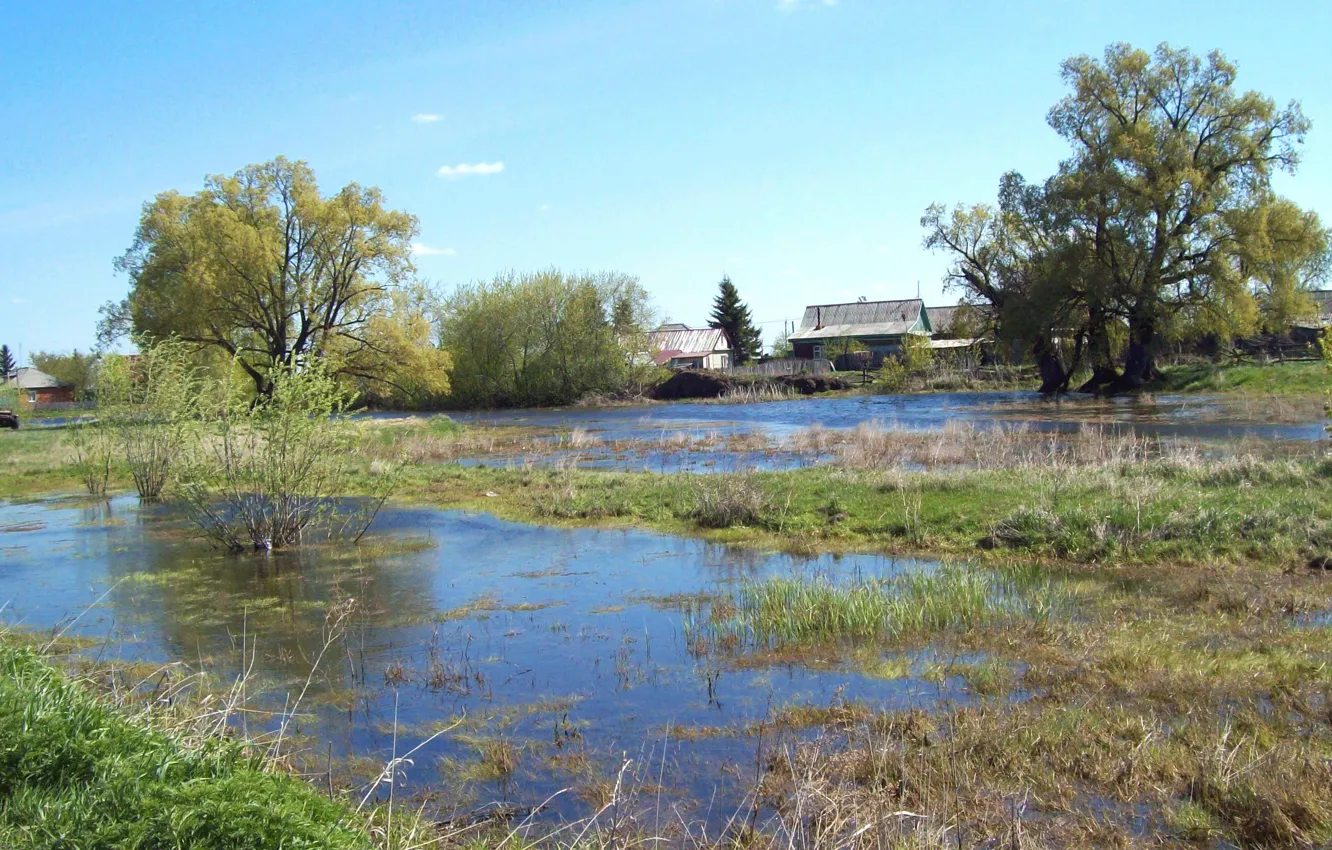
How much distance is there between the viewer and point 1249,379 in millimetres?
46469

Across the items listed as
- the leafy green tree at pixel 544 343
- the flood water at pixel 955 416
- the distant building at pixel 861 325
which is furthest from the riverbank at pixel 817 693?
the distant building at pixel 861 325

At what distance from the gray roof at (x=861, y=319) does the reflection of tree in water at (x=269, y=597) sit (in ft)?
243

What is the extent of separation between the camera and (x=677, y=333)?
97.7m

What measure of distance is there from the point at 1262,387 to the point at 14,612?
47.5 m

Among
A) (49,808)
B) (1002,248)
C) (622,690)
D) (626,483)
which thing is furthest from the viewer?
(1002,248)

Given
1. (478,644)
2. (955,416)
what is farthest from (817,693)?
(955,416)

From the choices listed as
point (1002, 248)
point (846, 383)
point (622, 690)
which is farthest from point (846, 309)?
point (622, 690)

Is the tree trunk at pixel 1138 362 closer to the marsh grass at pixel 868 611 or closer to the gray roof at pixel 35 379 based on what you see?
the marsh grass at pixel 868 611

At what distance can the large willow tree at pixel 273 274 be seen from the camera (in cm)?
4628

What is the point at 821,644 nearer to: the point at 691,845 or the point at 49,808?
the point at 691,845

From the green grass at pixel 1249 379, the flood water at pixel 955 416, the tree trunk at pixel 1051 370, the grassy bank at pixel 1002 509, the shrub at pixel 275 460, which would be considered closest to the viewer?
the grassy bank at pixel 1002 509

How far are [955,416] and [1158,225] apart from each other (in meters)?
15.8

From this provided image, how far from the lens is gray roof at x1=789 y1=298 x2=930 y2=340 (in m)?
87.0

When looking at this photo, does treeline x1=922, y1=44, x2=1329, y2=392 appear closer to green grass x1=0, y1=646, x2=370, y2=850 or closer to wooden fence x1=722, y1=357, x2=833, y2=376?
wooden fence x1=722, y1=357, x2=833, y2=376
